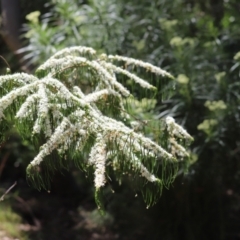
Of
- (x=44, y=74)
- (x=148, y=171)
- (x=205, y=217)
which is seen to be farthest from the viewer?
(x=205, y=217)

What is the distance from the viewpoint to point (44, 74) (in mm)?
2035

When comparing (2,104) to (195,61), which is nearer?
(2,104)

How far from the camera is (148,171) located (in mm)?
1654

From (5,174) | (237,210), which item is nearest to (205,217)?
(237,210)

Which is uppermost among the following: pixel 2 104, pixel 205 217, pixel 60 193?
pixel 2 104

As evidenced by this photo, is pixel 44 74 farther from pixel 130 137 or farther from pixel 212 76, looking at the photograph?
pixel 212 76

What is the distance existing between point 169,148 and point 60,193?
3848mm

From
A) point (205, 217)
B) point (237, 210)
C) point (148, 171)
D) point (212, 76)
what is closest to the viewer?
point (148, 171)

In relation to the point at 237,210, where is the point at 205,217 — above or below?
above

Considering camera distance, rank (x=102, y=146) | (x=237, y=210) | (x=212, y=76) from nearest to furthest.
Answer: (x=102, y=146) < (x=212, y=76) < (x=237, y=210)

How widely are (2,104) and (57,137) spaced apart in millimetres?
239

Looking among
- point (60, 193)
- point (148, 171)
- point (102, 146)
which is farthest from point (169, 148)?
point (60, 193)

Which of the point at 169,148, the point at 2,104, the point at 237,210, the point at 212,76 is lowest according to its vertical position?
the point at 237,210

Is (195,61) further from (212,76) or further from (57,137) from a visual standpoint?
(57,137)
